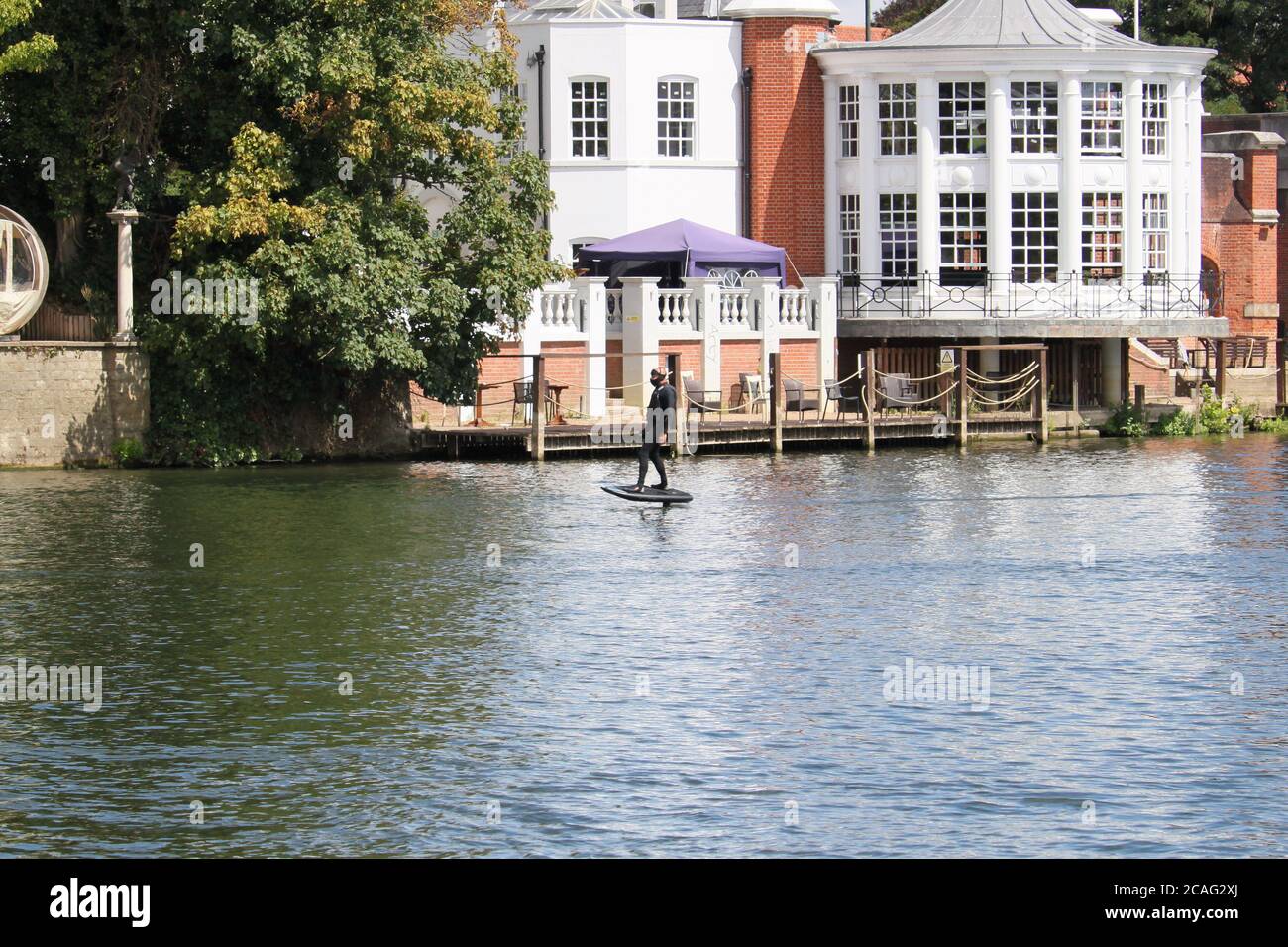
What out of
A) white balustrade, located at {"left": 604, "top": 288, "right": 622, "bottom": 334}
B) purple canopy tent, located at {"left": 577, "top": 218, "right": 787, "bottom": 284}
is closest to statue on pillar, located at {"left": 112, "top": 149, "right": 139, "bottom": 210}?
white balustrade, located at {"left": 604, "top": 288, "right": 622, "bottom": 334}

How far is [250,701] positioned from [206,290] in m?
20.9

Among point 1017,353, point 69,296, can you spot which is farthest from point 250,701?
point 1017,353

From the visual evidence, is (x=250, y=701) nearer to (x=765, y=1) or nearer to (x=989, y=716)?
(x=989, y=716)

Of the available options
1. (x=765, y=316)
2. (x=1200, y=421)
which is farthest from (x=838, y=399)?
(x=1200, y=421)

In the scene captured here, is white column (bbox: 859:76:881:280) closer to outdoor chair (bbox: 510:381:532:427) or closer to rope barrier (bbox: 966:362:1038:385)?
rope barrier (bbox: 966:362:1038:385)

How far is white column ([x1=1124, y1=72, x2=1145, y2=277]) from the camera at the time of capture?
50281 mm

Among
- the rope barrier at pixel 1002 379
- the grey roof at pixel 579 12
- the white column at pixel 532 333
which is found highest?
the grey roof at pixel 579 12

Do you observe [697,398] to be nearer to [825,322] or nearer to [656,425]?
[825,322]

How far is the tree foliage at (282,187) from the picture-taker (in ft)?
128

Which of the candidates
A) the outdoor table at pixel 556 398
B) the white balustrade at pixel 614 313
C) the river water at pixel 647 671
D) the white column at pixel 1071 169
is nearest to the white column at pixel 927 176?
the white column at pixel 1071 169

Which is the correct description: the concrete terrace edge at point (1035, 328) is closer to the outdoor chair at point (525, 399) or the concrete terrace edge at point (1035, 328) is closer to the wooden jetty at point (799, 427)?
the wooden jetty at point (799, 427)

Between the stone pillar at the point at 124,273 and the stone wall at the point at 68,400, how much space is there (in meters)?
0.36

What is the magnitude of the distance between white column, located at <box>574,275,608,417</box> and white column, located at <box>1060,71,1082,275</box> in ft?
37.8

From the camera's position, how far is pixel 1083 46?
4944 centimetres
